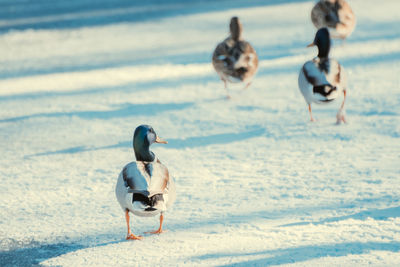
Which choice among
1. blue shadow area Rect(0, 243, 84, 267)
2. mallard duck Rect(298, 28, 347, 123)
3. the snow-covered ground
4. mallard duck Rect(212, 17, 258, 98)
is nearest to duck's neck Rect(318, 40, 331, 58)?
mallard duck Rect(298, 28, 347, 123)

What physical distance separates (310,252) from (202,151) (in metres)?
2.05

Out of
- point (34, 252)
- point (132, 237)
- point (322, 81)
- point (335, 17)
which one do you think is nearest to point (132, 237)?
point (132, 237)

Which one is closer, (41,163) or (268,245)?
(268,245)

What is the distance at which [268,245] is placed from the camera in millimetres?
3814

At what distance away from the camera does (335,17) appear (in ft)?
28.8

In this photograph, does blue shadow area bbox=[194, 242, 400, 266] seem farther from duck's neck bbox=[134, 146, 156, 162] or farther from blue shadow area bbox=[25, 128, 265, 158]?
blue shadow area bbox=[25, 128, 265, 158]

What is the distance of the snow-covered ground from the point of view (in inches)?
153

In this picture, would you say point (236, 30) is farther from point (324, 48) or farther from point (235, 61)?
point (324, 48)

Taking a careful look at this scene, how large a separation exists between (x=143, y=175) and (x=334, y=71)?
2.58 m

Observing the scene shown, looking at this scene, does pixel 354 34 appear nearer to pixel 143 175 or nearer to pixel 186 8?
pixel 186 8

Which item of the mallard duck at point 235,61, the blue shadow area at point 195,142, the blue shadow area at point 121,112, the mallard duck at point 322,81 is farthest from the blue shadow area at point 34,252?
the mallard duck at point 235,61

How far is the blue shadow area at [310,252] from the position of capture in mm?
3621

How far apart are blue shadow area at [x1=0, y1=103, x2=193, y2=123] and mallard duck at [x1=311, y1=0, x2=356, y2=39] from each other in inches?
112

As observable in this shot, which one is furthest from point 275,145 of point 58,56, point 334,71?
point 58,56
